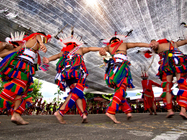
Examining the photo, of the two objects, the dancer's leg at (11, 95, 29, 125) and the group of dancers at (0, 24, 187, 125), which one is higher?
the group of dancers at (0, 24, 187, 125)

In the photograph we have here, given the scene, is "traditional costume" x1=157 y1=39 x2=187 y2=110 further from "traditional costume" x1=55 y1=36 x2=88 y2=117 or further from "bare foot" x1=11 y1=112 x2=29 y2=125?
"bare foot" x1=11 y1=112 x2=29 y2=125

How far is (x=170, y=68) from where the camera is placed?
239 cm

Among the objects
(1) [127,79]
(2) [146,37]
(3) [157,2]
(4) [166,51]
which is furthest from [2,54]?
(2) [146,37]

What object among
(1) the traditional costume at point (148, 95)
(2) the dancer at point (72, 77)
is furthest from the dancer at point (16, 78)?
(1) the traditional costume at point (148, 95)

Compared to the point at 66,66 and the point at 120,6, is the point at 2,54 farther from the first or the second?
the point at 120,6

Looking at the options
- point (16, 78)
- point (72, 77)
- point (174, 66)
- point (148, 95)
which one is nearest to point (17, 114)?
point (16, 78)

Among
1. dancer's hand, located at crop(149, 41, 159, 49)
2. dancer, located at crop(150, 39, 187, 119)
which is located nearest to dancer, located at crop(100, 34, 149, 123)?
dancer's hand, located at crop(149, 41, 159, 49)

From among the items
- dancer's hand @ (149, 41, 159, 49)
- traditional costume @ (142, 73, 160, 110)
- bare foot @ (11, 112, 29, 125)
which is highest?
dancer's hand @ (149, 41, 159, 49)

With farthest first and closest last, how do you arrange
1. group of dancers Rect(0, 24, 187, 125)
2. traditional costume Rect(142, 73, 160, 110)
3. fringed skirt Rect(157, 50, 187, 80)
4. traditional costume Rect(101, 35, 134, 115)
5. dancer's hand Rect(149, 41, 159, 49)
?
traditional costume Rect(142, 73, 160, 110) < dancer's hand Rect(149, 41, 159, 49) < fringed skirt Rect(157, 50, 187, 80) < traditional costume Rect(101, 35, 134, 115) < group of dancers Rect(0, 24, 187, 125)

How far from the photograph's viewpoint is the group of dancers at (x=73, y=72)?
178 centimetres

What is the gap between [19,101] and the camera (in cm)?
182

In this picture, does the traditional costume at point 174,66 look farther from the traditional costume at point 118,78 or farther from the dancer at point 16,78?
the dancer at point 16,78

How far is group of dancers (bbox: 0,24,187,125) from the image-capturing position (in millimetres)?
1777

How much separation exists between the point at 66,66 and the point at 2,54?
997mm
